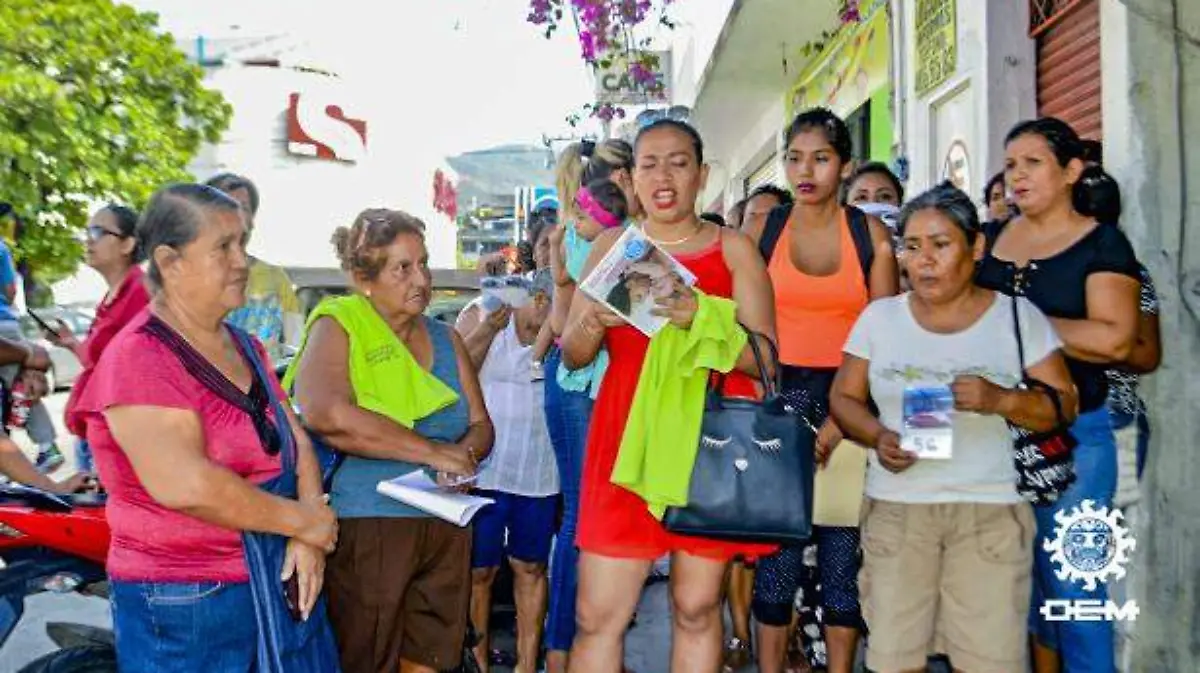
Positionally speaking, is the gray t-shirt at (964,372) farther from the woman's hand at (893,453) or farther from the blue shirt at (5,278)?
the blue shirt at (5,278)

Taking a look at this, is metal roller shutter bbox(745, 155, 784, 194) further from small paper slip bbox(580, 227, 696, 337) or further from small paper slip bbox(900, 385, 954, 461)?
small paper slip bbox(580, 227, 696, 337)

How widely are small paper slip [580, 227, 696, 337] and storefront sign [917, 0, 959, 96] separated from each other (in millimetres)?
4274

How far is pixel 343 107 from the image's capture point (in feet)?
129

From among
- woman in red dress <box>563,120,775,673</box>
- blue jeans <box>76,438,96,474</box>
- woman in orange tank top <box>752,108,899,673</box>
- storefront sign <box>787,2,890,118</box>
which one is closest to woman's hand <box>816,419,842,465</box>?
woman in orange tank top <box>752,108,899,673</box>

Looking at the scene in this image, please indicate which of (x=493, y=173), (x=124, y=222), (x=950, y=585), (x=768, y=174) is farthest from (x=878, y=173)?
(x=493, y=173)

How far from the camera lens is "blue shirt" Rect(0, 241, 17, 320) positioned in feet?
19.8

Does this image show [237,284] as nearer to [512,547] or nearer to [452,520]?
[452,520]

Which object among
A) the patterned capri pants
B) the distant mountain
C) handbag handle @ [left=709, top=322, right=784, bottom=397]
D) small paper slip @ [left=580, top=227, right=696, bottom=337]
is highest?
the distant mountain

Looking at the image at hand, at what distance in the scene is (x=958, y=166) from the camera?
22.1 feet

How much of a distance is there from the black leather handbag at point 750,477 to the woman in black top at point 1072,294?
36.2 inches

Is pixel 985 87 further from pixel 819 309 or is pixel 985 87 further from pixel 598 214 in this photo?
pixel 598 214

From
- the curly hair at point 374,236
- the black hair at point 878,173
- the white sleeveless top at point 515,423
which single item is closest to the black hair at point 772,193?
the black hair at point 878,173

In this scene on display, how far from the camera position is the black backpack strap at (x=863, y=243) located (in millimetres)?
3855

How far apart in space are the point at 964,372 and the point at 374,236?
1851 millimetres
